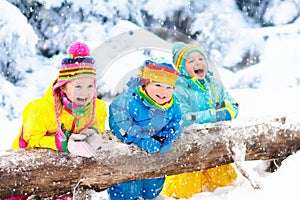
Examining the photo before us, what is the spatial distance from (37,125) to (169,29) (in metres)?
5.21

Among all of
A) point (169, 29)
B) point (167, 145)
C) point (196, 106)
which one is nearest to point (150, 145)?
point (167, 145)

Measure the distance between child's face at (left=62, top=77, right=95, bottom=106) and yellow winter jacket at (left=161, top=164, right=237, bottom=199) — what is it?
1178 mm

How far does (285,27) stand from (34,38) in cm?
549

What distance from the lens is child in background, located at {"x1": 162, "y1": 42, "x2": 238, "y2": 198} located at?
3777 mm

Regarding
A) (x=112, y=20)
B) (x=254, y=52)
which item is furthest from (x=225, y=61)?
(x=112, y=20)

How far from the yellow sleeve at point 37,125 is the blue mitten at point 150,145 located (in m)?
0.58

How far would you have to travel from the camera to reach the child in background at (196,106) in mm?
3777

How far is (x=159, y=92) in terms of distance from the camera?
3.09m

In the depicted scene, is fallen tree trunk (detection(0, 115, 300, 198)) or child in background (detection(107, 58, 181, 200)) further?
child in background (detection(107, 58, 181, 200))

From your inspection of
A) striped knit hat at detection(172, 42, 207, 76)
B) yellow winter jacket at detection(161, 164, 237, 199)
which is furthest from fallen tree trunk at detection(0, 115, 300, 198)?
striped knit hat at detection(172, 42, 207, 76)

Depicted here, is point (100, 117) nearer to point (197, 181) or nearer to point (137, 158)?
point (137, 158)

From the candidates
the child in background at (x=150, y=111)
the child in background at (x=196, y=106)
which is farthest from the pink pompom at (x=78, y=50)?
the child in background at (x=196, y=106)

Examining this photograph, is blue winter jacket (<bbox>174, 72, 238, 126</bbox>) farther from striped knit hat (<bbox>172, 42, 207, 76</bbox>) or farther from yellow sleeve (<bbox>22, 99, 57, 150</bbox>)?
yellow sleeve (<bbox>22, 99, 57, 150</bbox>)

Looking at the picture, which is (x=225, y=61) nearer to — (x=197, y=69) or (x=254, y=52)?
(x=254, y=52)
